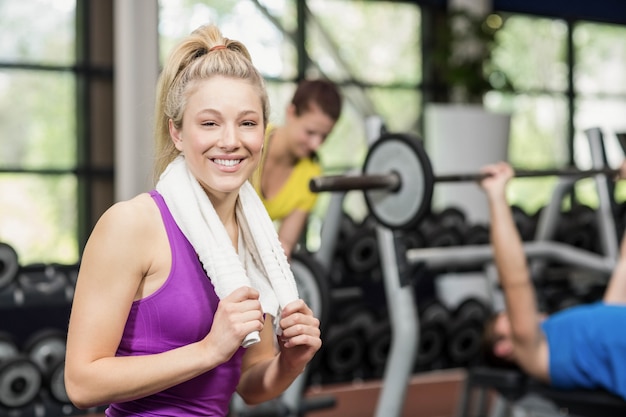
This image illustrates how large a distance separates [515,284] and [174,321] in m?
1.48

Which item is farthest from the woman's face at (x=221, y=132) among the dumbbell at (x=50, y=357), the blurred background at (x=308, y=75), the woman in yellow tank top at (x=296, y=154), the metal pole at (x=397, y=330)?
the blurred background at (x=308, y=75)

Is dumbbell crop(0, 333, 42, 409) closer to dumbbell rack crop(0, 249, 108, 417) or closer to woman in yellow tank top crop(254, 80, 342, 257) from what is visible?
dumbbell rack crop(0, 249, 108, 417)

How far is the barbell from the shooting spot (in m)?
2.34

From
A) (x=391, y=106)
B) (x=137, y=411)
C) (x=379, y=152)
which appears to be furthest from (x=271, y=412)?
(x=391, y=106)

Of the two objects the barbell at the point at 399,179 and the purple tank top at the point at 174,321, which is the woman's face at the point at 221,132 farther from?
the barbell at the point at 399,179

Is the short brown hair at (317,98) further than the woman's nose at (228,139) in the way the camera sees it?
Yes

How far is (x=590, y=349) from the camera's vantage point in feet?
7.66

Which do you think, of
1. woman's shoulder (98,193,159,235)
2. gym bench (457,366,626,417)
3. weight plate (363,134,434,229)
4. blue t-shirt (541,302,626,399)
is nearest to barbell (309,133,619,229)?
weight plate (363,134,434,229)

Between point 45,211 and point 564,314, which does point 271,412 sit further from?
point 45,211

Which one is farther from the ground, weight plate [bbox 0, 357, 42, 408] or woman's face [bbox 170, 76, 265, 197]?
woman's face [bbox 170, 76, 265, 197]

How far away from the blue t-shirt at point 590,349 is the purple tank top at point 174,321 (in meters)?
1.55

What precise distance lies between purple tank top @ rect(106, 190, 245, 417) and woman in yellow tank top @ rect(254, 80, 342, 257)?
1362 mm

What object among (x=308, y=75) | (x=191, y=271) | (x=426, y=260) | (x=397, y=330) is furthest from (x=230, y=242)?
(x=308, y=75)

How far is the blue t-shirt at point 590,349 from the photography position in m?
2.30
